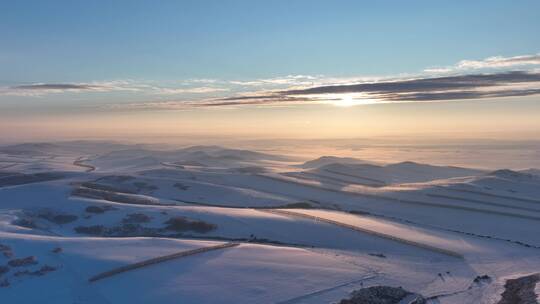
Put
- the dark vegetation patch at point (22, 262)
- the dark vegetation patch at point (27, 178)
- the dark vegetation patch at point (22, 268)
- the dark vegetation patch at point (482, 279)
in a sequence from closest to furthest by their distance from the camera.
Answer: the dark vegetation patch at point (22, 268) → the dark vegetation patch at point (22, 262) → the dark vegetation patch at point (482, 279) → the dark vegetation patch at point (27, 178)

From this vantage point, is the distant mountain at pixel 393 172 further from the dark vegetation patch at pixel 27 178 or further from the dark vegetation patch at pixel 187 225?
the dark vegetation patch at pixel 187 225

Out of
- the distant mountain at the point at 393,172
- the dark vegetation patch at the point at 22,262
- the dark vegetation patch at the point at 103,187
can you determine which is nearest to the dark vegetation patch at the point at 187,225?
the dark vegetation patch at the point at 22,262

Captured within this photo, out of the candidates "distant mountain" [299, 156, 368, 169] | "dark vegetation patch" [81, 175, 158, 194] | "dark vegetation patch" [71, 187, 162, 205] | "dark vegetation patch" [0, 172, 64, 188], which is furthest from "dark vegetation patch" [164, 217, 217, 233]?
→ "distant mountain" [299, 156, 368, 169]

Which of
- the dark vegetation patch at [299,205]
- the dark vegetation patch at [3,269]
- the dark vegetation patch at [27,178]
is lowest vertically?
the dark vegetation patch at [299,205]

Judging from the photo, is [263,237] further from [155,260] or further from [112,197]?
[112,197]

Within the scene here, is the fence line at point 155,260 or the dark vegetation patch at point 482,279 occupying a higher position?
the fence line at point 155,260

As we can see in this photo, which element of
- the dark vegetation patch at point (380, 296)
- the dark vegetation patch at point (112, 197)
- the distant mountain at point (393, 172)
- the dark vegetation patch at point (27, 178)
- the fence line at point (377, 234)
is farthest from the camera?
the distant mountain at point (393, 172)

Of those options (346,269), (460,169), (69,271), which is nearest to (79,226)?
(69,271)
